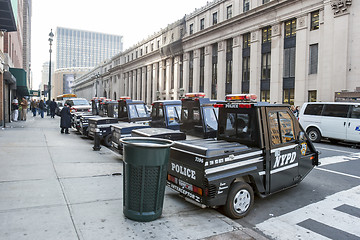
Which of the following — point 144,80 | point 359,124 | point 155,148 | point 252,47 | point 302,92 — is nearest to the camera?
point 155,148

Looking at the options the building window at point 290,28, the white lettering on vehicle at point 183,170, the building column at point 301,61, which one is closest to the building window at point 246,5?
the building window at point 290,28

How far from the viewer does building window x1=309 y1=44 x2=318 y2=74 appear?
1006 inches

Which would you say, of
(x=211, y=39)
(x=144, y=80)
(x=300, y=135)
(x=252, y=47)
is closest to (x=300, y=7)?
(x=252, y=47)

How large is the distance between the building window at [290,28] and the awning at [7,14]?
23.3 metres

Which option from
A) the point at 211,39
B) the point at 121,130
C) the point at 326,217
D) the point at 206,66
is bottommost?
the point at 326,217

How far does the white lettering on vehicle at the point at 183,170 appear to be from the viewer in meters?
4.91

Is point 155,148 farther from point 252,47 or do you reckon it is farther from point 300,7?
point 252,47

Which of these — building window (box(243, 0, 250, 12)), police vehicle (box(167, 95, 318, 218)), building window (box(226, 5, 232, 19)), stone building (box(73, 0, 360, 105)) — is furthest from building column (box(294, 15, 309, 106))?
police vehicle (box(167, 95, 318, 218))

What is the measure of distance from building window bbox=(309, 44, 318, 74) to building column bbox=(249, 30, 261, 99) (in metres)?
6.05

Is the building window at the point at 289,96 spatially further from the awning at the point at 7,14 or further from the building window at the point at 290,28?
the awning at the point at 7,14

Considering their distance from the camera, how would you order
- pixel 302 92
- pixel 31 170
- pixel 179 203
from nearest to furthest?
1. pixel 179 203
2. pixel 31 170
3. pixel 302 92

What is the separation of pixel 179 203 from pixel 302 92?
23835mm

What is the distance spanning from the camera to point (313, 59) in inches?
1015

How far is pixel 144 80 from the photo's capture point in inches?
2436
